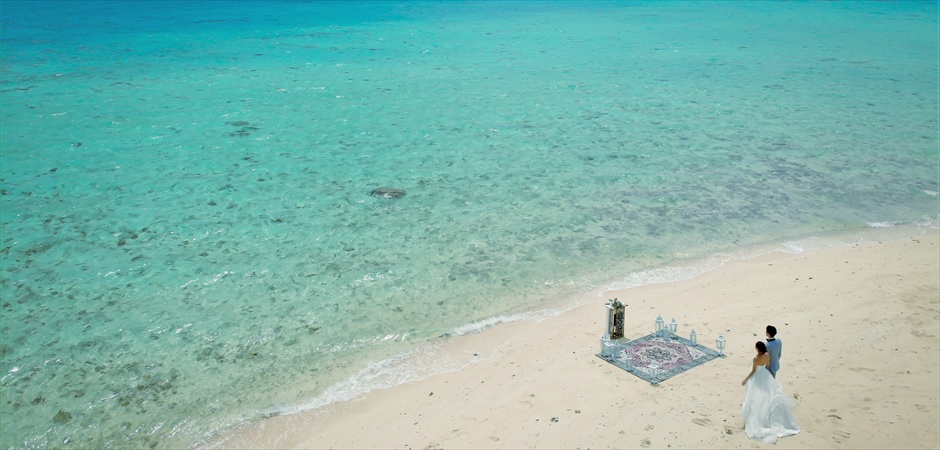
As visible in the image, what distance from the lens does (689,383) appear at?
714cm

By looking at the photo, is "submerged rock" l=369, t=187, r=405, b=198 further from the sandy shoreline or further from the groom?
the groom

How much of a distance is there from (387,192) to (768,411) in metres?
8.57

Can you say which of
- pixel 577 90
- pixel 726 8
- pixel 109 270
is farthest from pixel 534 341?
pixel 726 8

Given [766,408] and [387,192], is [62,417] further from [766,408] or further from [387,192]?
[766,408]

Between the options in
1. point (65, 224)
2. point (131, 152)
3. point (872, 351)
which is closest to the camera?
point (872, 351)

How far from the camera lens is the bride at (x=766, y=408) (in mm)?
6227

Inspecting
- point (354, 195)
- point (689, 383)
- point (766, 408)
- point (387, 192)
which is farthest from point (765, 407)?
point (354, 195)

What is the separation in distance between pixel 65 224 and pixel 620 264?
361 inches

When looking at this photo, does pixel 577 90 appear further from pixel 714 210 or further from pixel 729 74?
pixel 714 210

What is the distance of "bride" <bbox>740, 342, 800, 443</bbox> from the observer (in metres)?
6.23

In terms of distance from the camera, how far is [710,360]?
753 cm

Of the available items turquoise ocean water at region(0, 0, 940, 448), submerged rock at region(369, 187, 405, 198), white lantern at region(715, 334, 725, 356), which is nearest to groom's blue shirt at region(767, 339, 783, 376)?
white lantern at region(715, 334, 725, 356)

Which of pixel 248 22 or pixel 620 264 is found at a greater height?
pixel 248 22

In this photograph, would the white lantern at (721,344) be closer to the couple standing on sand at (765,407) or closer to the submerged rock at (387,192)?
the couple standing on sand at (765,407)
